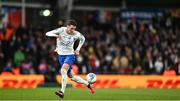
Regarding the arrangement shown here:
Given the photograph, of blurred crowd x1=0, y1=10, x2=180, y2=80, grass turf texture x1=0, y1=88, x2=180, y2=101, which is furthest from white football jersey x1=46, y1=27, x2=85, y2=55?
blurred crowd x1=0, y1=10, x2=180, y2=80

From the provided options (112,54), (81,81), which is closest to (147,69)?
(112,54)

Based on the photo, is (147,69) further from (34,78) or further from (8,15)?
(8,15)

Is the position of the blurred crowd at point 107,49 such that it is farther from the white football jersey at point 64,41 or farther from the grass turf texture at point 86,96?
the white football jersey at point 64,41

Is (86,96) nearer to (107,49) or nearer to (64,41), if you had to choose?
(64,41)

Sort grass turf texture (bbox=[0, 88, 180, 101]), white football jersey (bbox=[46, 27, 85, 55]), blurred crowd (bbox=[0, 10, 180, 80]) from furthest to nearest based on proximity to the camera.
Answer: blurred crowd (bbox=[0, 10, 180, 80]) → grass turf texture (bbox=[0, 88, 180, 101]) → white football jersey (bbox=[46, 27, 85, 55])

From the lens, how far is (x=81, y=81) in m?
23.0

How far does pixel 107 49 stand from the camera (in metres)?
37.8

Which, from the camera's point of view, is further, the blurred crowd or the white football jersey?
the blurred crowd

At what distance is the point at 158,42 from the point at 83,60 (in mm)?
6192

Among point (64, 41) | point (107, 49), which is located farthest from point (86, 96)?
point (107, 49)

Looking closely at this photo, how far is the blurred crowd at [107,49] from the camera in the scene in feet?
116

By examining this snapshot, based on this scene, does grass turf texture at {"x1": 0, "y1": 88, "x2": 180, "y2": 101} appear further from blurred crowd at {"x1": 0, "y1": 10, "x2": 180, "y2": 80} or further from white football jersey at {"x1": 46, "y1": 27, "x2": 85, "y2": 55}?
blurred crowd at {"x1": 0, "y1": 10, "x2": 180, "y2": 80}

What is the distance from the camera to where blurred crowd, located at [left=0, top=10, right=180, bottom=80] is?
1394 inches

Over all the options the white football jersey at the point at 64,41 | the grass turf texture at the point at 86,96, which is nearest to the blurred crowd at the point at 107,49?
the grass turf texture at the point at 86,96
